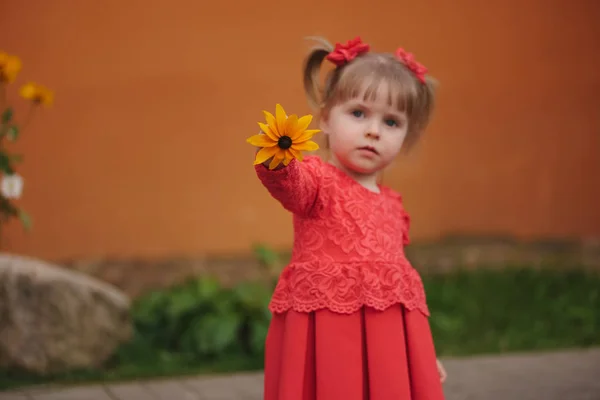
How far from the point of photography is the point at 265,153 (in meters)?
1.91

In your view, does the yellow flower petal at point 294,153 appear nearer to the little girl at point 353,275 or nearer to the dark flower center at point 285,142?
the dark flower center at point 285,142

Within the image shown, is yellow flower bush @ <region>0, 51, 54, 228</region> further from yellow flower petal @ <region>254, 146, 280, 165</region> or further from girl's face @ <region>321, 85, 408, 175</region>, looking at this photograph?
yellow flower petal @ <region>254, 146, 280, 165</region>

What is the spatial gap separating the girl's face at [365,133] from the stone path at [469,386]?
146cm

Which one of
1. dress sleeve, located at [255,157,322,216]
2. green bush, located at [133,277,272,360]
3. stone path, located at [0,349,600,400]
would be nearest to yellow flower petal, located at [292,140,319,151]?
dress sleeve, located at [255,157,322,216]

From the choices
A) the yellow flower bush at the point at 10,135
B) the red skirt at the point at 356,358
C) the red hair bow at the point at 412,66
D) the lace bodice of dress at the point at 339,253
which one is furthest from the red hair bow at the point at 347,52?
the yellow flower bush at the point at 10,135

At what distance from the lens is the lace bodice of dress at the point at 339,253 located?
2.22 metres

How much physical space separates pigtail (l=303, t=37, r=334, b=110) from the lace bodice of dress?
0.34 metres

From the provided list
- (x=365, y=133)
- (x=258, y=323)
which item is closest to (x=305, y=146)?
(x=365, y=133)

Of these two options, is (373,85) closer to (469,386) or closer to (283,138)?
(283,138)

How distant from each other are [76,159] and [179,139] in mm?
661

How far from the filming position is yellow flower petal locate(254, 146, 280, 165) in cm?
190

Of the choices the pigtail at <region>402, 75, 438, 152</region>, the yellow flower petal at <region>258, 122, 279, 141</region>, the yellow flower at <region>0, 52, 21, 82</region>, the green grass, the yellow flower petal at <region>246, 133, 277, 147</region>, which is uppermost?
the yellow flower at <region>0, 52, 21, 82</region>

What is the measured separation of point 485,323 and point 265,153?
3.39m

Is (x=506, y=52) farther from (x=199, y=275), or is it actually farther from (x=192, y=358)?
(x=192, y=358)
